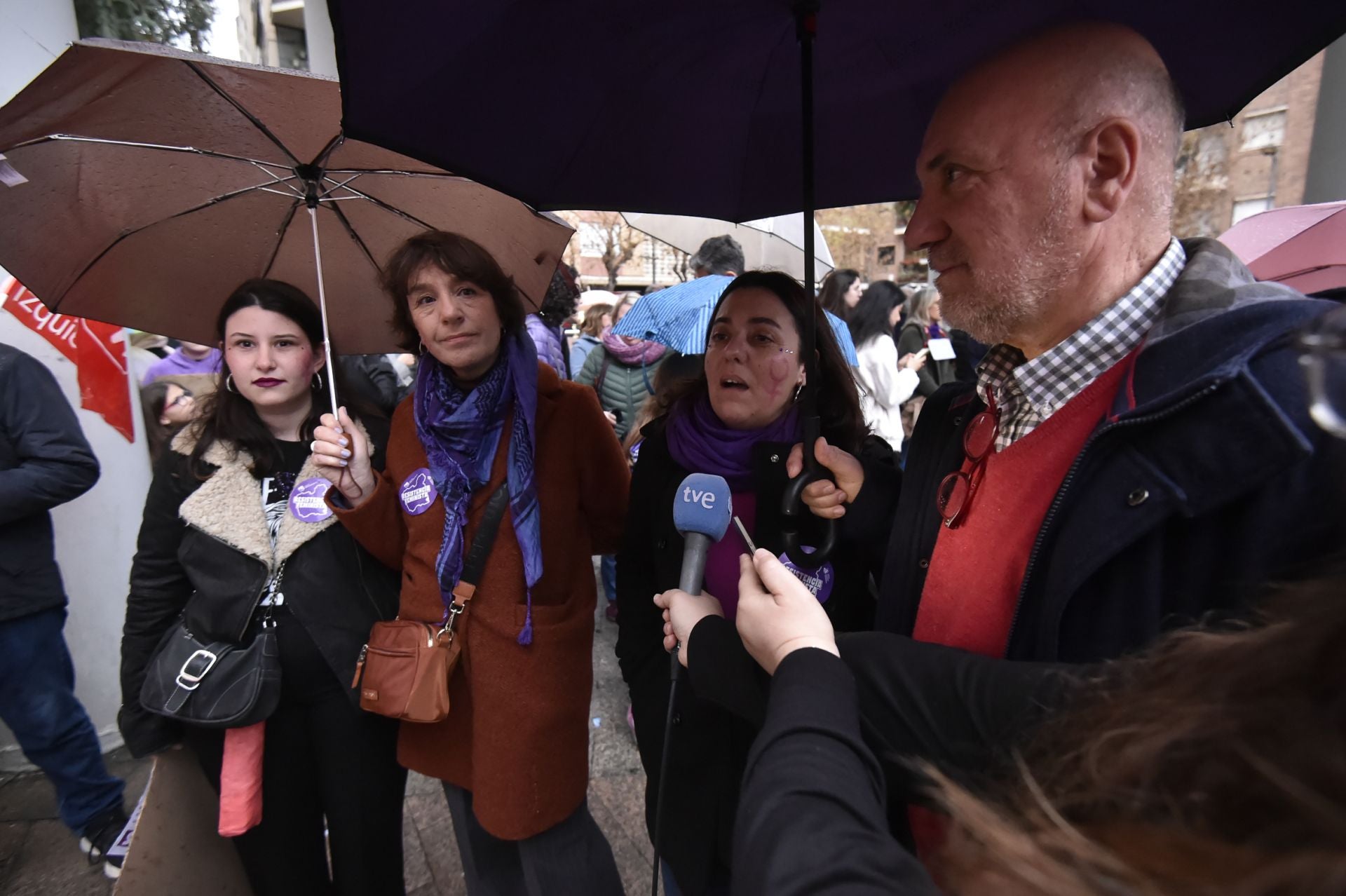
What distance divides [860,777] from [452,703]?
1.60 m

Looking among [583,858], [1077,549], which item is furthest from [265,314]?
[1077,549]

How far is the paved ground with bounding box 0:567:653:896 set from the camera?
2812 mm

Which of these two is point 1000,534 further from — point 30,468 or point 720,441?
point 30,468

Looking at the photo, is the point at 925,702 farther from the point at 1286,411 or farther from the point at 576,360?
the point at 576,360

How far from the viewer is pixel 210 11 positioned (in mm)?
4348

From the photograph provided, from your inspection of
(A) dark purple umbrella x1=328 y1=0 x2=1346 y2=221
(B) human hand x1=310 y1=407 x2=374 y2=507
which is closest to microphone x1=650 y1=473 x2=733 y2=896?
(A) dark purple umbrella x1=328 y1=0 x2=1346 y2=221

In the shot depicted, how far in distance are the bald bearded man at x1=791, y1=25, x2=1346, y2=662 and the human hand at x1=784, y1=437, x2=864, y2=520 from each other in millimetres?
201

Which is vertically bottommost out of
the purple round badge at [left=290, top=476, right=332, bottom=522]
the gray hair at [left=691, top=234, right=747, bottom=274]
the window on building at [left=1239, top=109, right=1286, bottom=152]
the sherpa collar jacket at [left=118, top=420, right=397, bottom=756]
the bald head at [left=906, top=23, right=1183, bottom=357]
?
the sherpa collar jacket at [left=118, top=420, right=397, bottom=756]

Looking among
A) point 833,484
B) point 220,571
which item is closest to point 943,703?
point 833,484

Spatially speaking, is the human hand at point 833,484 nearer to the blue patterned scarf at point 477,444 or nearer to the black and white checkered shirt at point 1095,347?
the black and white checkered shirt at point 1095,347

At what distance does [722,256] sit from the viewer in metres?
4.54

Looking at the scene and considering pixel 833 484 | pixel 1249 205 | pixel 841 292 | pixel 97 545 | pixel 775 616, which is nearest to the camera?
pixel 775 616

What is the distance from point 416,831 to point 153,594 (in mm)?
1682

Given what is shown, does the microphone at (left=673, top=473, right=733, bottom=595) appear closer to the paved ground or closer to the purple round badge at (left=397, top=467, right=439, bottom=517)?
the purple round badge at (left=397, top=467, right=439, bottom=517)
